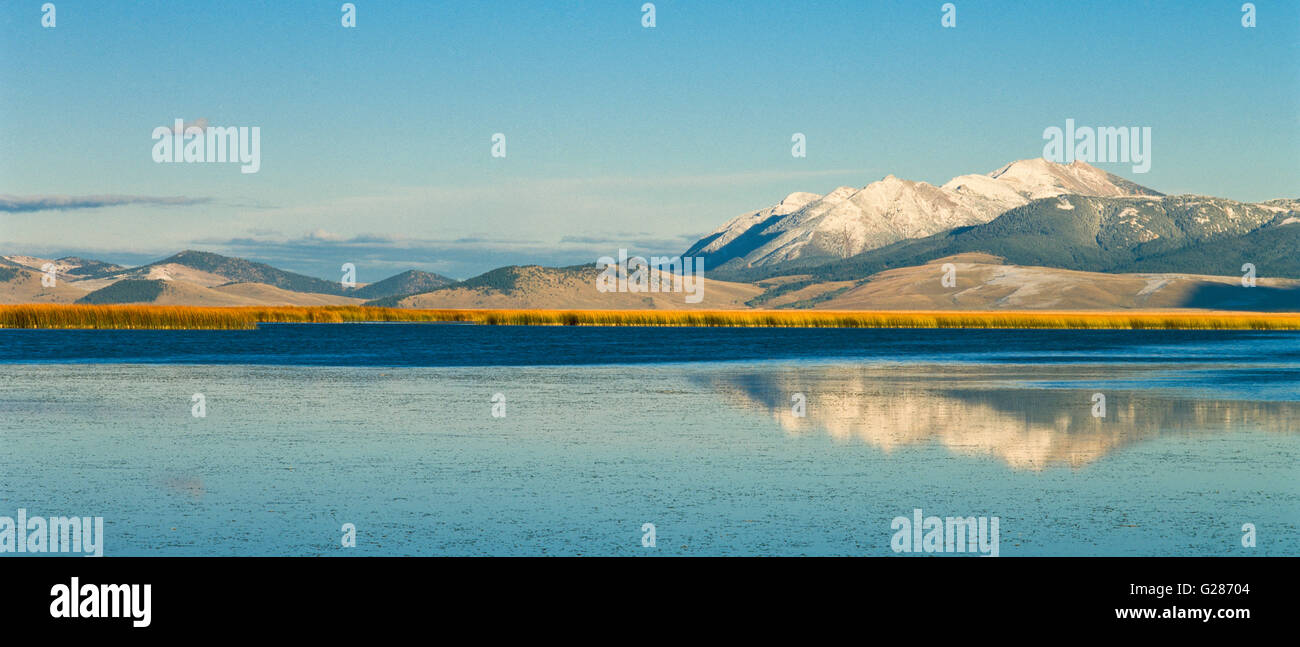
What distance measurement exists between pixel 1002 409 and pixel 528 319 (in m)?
134

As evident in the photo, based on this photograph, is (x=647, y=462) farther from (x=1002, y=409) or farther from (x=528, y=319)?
(x=528, y=319)

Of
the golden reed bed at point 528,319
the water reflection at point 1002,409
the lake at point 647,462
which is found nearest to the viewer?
the lake at point 647,462

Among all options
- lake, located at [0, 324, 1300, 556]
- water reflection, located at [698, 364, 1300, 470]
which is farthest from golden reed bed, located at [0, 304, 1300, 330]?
water reflection, located at [698, 364, 1300, 470]

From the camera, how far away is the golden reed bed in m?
103

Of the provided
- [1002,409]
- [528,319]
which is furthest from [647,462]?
[528,319]

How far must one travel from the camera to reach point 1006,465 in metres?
22.1

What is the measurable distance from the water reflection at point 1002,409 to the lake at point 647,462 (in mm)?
157

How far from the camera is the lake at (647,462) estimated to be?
628 inches

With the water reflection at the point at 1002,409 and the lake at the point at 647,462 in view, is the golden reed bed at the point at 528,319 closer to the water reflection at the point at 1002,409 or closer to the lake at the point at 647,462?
the lake at the point at 647,462

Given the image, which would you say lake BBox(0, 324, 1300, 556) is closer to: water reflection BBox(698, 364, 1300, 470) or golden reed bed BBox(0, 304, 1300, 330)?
water reflection BBox(698, 364, 1300, 470)

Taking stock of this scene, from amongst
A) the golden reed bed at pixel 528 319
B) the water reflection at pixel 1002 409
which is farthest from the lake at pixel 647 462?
the golden reed bed at pixel 528 319
